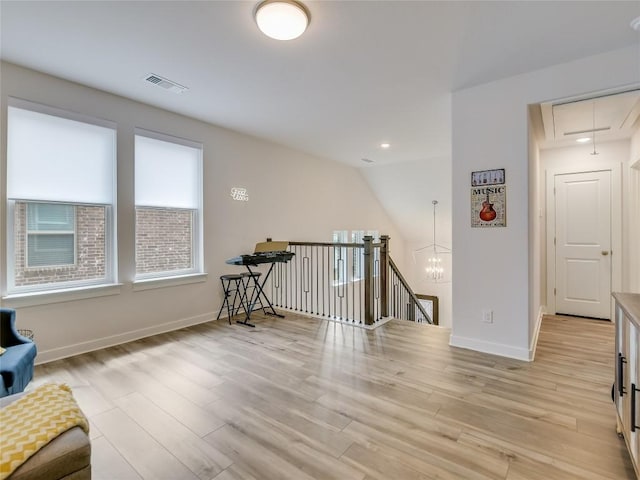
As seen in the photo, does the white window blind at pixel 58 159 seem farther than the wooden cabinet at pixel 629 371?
Yes

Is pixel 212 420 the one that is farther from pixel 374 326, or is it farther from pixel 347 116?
pixel 347 116

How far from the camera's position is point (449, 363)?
2.86 metres

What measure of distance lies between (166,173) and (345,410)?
3.43m

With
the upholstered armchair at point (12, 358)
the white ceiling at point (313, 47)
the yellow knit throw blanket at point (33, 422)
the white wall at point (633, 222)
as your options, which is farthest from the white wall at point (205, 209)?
the white wall at point (633, 222)

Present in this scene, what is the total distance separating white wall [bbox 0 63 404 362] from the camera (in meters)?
2.98

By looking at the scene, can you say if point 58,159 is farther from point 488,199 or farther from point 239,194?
point 488,199

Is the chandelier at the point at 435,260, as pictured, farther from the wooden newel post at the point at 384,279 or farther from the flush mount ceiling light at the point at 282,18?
the flush mount ceiling light at the point at 282,18

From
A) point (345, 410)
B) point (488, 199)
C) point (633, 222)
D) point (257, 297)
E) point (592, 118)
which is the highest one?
point (592, 118)

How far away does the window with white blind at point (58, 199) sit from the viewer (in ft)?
9.27

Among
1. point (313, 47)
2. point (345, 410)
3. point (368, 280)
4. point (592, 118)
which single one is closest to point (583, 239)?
point (592, 118)

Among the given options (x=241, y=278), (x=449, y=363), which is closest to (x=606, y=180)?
(x=449, y=363)

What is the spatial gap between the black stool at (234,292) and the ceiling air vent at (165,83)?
231 centimetres

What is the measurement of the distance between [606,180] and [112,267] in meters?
6.34

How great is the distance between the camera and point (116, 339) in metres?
3.41
